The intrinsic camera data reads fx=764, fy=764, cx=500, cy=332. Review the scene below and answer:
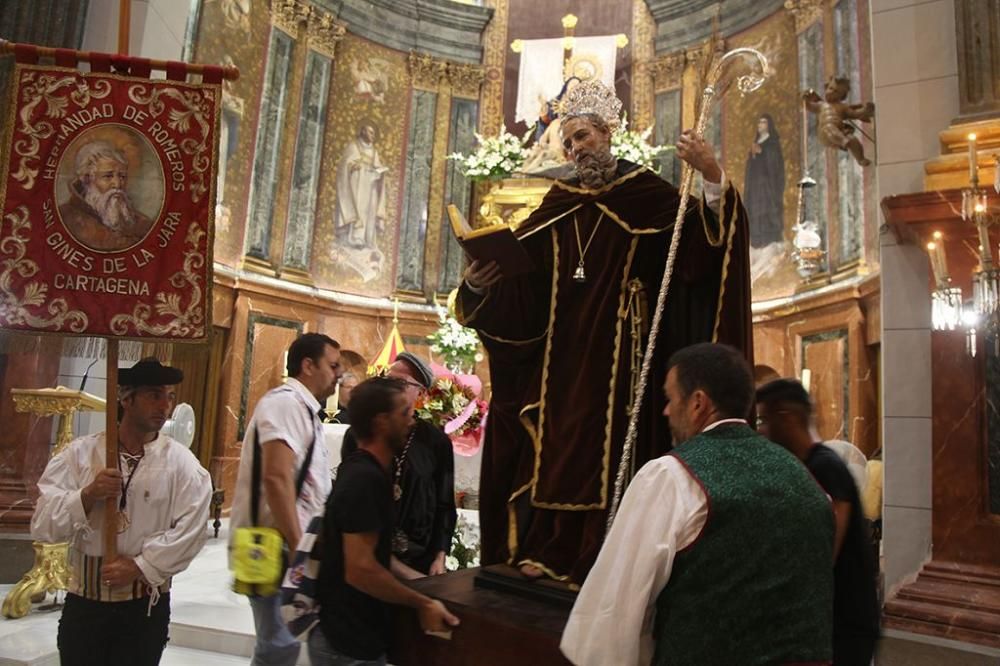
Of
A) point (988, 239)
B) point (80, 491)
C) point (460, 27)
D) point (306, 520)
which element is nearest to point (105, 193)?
point (80, 491)

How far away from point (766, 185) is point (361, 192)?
6.39 meters

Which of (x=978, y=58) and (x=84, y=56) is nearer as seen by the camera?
(x=84, y=56)

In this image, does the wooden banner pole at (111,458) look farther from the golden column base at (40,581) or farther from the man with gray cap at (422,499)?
the golden column base at (40,581)

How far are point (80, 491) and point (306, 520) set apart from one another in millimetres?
855

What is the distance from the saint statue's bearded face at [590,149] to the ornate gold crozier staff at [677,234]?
0.37m

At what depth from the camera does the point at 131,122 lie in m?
3.12

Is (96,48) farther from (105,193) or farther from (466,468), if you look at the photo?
(466,468)

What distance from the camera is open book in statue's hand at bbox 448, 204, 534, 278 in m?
2.68

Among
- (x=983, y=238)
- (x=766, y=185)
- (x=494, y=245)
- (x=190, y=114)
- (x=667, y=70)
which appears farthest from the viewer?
(x=667, y=70)

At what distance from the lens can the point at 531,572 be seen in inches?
99.7

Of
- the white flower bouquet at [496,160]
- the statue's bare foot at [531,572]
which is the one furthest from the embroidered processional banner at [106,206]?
the white flower bouquet at [496,160]

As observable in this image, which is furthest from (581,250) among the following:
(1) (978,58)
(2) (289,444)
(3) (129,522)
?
(1) (978,58)

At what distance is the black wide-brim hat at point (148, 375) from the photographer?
2.96 m

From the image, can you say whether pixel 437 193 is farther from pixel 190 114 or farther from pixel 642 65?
pixel 190 114
